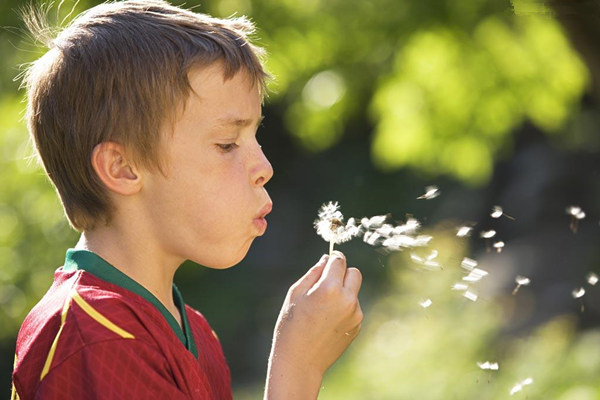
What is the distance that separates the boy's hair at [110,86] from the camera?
161 centimetres

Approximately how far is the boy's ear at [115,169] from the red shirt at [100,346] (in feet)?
0.42

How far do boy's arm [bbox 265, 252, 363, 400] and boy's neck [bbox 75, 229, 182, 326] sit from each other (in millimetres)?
248

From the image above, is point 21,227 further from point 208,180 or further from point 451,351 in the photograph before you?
point 208,180

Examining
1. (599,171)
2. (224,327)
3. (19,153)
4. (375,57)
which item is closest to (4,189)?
(19,153)

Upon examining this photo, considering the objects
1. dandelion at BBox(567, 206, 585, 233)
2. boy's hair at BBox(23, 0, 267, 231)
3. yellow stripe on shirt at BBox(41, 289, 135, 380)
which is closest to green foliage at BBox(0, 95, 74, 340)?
dandelion at BBox(567, 206, 585, 233)

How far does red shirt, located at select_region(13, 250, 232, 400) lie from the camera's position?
1.38m

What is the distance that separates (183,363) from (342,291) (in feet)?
1.03

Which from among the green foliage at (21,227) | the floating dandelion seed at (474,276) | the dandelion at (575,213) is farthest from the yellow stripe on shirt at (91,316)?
the green foliage at (21,227)

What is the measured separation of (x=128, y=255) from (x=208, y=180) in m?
0.19

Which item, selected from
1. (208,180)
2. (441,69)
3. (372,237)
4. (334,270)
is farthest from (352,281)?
(441,69)

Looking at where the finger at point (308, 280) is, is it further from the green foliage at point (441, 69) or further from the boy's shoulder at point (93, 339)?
the green foliage at point (441, 69)

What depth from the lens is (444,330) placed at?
14.7 feet

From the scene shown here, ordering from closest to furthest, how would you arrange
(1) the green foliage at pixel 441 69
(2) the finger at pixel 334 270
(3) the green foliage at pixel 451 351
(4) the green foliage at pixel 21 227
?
(2) the finger at pixel 334 270 < (1) the green foliage at pixel 441 69 < (3) the green foliage at pixel 451 351 < (4) the green foliage at pixel 21 227

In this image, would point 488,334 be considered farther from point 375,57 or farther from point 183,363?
point 183,363
